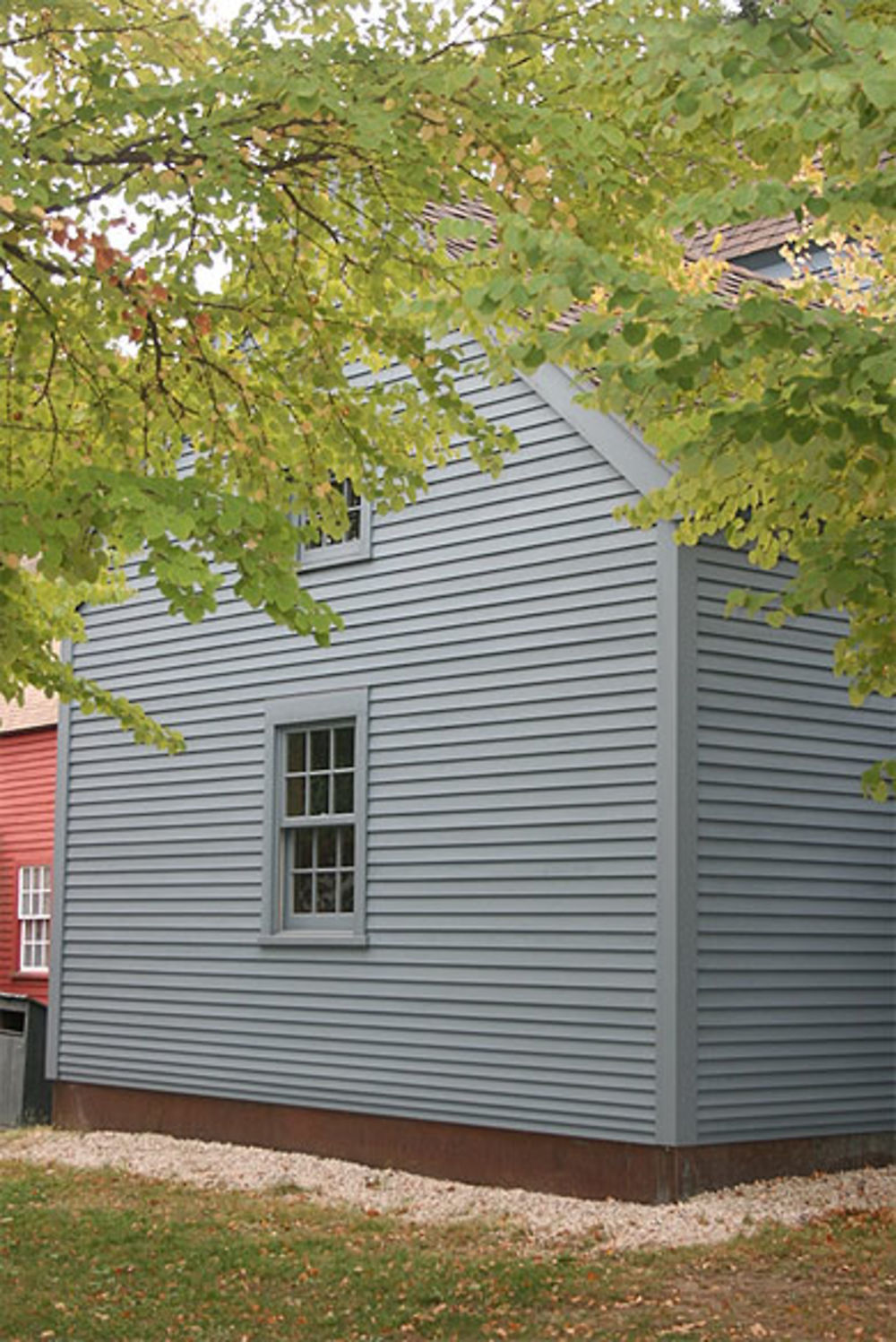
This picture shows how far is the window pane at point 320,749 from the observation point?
15.1m

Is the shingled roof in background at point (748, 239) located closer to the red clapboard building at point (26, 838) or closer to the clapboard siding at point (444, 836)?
the clapboard siding at point (444, 836)

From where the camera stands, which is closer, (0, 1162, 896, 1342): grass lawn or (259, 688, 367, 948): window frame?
(0, 1162, 896, 1342): grass lawn

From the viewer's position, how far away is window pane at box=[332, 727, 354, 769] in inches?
588

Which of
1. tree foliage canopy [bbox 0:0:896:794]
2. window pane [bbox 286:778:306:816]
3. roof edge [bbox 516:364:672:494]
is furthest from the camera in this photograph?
window pane [bbox 286:778:306:816]

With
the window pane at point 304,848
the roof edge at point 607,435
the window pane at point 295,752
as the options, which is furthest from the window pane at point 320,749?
the roof edge at point 607,435

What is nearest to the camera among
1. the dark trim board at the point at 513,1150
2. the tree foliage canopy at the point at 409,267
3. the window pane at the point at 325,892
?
the tree foliage canopy at the point at 409,267

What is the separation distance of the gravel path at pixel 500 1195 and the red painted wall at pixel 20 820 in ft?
19.8

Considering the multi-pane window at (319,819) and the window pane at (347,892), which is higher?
the multi-pane window at (319,819)

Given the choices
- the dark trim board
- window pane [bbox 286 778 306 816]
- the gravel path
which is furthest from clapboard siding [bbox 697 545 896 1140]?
window pane [bbox 286 778 306 816]

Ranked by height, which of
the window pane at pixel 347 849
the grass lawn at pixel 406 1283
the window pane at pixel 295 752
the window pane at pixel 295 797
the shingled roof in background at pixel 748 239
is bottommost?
the grass lawn at pixel 406 1283

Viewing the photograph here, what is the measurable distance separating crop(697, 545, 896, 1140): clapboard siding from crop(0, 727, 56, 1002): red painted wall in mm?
10630

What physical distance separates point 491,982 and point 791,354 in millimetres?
7500

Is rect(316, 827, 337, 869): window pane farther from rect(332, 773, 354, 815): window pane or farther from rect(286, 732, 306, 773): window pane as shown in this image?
rect(286, 732, 306, 773): window pane

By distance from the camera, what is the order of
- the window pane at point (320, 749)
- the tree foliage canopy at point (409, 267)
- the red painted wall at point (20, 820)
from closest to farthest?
the tree foliage canopy at point (409, 267) < the window pane at point (320, 749) < the red painted wall at point (20, 820)
